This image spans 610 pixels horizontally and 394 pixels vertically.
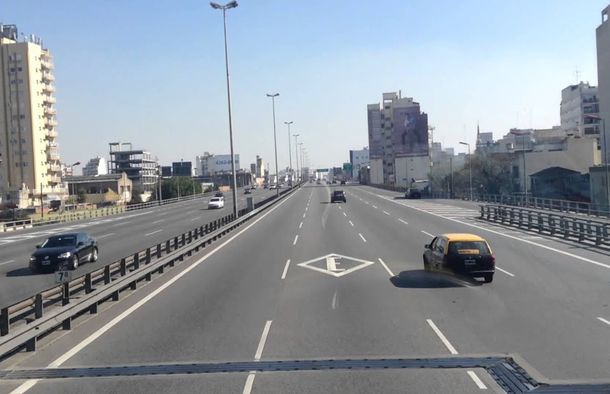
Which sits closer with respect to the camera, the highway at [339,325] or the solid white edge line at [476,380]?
the solid white edge line at [476,380]

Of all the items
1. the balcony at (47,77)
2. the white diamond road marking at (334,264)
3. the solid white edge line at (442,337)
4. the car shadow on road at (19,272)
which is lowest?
the car shadow on road at (19,272)

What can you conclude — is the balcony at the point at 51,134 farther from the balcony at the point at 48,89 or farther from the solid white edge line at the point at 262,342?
the solid white edge line at the point at 262,342

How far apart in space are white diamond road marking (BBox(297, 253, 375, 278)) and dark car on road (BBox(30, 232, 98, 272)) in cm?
891

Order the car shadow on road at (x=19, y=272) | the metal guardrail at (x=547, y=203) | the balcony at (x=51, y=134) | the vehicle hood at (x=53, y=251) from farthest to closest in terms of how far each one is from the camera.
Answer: the balcony at (x=51, y=134) → the metal guardrail at (x=547, y=203) → the vehicle hood at (x=53, y=251) → the car shadow on road at (x=19, y=272)

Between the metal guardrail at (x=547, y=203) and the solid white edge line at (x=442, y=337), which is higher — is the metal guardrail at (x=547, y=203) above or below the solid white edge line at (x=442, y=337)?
above

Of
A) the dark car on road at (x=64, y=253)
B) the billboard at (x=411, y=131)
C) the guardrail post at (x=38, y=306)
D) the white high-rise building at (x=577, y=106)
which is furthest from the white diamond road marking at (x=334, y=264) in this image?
the billboard at (x=411, y=131)

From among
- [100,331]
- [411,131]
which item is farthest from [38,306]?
[411,131]

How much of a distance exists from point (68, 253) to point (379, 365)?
1875 centimetres

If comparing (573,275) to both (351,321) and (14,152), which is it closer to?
(351,321)

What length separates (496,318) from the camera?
1330cm

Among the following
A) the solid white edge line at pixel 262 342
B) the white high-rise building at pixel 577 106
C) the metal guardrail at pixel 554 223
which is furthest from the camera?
the white high-rise building at pixel 577 106

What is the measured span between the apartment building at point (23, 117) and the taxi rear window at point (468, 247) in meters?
107

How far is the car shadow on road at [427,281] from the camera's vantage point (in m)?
18.1

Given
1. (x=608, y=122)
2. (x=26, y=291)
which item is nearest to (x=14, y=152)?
(x=608, y=122)
